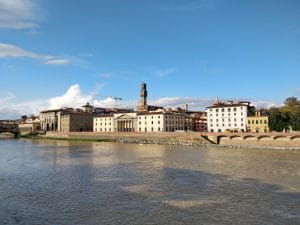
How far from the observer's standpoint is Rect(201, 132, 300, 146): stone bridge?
66.8m

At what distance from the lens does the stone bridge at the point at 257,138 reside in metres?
66.8

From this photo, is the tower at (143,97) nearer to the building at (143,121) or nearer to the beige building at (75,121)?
the building at (143,121)

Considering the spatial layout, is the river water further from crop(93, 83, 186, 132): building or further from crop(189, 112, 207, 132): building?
crop(189, 112, 207, 132): building

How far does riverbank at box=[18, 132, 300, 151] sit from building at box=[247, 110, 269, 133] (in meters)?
16.1

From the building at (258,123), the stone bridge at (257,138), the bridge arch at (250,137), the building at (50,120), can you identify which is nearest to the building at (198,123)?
the building at (258,123)

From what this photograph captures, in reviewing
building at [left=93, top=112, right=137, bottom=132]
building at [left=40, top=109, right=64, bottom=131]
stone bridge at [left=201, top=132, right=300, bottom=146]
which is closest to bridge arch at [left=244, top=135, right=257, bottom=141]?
stone bridge at [left=201, top=132, right=300, bottom=146]

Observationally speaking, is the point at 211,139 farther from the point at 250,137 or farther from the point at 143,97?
the point at 143,97

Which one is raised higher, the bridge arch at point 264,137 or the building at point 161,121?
the building at point 161,121

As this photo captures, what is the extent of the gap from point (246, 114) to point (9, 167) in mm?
65665

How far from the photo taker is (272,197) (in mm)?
22766

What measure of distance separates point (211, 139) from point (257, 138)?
34.9 ft

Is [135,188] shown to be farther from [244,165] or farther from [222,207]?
[244,165]

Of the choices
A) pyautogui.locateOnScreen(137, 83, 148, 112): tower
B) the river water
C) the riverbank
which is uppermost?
pyautogui.locateOnScreen(137, 83, 148, 112): tower

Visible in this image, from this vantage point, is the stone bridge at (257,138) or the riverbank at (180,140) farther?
the riverbank at (180,140)
